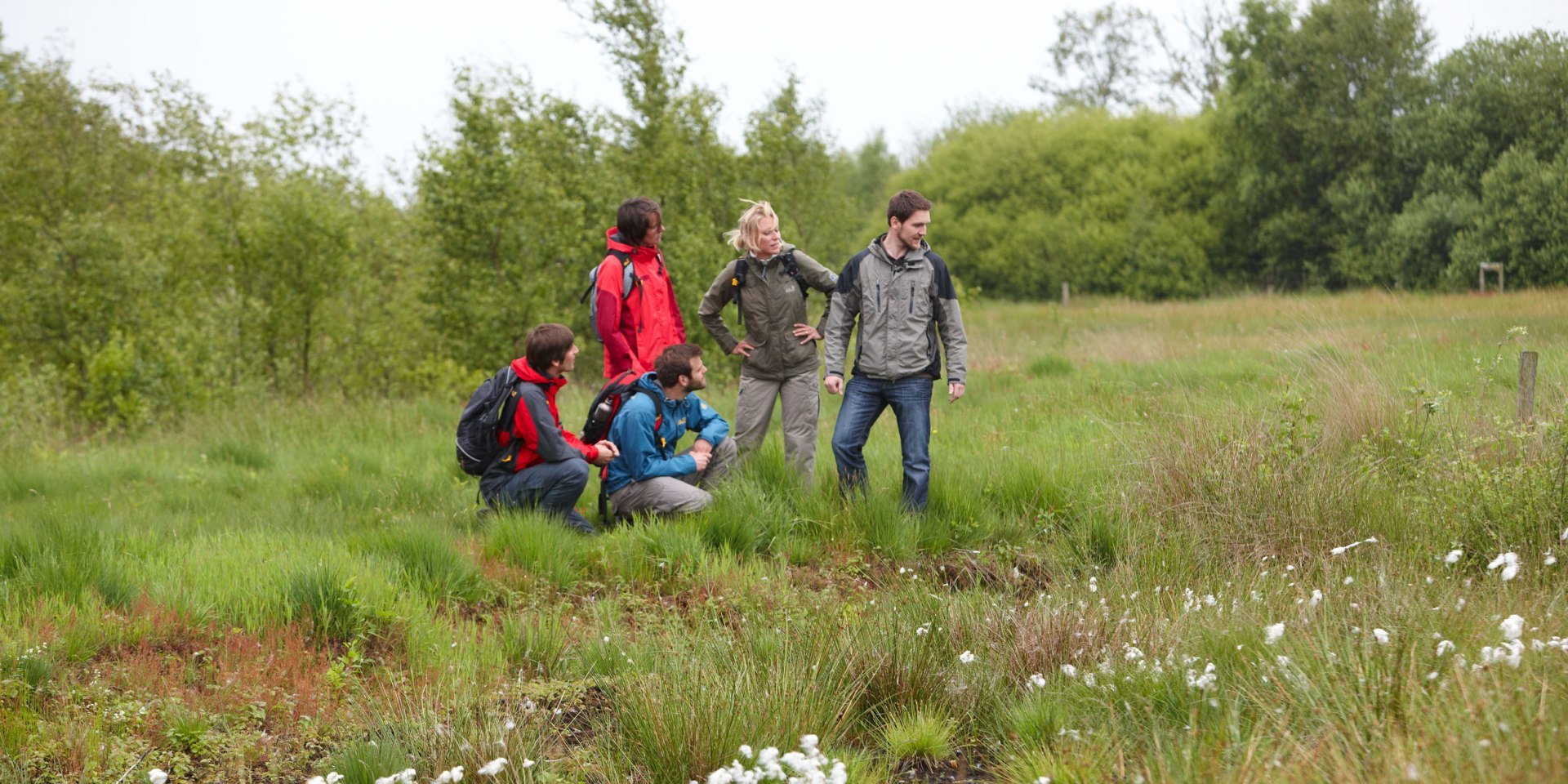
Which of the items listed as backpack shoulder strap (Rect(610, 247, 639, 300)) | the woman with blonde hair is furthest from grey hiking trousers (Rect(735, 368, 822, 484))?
backpack shoulder strap (Rect(610, 247, 639, 300))

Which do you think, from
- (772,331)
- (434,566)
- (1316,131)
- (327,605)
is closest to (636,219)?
(772,331)

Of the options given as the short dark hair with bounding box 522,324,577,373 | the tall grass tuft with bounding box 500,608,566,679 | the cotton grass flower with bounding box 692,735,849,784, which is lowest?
the tall grass tuft with bounding box 500,608,566,679

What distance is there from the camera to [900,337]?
6758 millimetres

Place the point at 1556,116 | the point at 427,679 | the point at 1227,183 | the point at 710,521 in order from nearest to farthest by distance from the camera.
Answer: the point at 427,679
the point at 710,521
the point at 1556,116
the point at 1227,183

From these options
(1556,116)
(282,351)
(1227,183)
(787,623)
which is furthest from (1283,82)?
(787,623)

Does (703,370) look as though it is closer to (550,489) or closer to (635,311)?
(635,311)

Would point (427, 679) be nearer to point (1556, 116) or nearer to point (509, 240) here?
point (509, 240)

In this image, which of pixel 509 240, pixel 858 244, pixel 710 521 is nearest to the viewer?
pixel 710 521

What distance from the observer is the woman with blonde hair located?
732cm

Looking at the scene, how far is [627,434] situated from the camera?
6887 mm

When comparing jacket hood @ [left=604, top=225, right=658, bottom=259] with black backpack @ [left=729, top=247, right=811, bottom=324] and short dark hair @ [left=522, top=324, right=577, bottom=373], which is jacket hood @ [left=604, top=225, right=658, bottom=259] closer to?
black backpack @ [left=729, top=247, right=811, bottom=324]

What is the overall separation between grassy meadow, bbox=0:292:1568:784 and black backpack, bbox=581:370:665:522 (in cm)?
68

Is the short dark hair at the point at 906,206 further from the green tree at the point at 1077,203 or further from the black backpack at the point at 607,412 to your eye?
the green tree at the point at 1077,203

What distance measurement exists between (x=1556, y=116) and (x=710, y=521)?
488 inches
